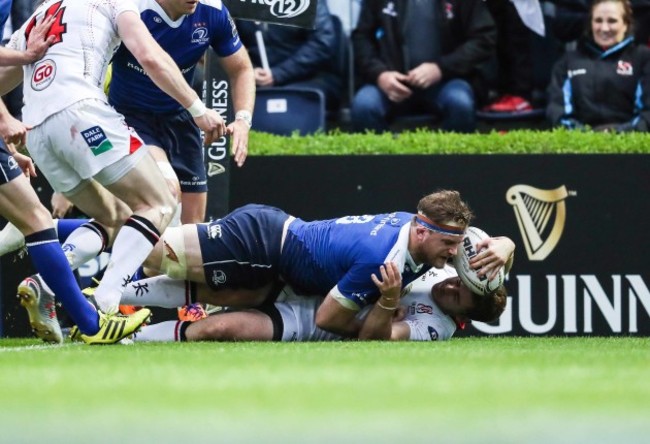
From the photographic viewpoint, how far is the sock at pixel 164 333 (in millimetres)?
8320

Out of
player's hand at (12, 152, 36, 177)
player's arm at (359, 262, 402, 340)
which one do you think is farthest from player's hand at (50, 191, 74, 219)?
player's arm at (359, 262, 402, 340)

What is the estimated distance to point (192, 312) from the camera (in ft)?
29.1

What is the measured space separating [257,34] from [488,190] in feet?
10.3

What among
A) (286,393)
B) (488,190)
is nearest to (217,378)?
(286,393)

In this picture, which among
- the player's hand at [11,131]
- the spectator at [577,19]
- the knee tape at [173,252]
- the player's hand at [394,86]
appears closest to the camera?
the player's hand at [11,131]

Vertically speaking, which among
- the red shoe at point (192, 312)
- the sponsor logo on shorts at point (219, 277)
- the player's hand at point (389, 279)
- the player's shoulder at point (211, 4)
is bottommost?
the red shoe at point (192, 312)

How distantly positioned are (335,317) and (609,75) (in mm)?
4329

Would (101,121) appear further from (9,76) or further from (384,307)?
(384,307)

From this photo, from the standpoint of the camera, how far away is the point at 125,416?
435 cm

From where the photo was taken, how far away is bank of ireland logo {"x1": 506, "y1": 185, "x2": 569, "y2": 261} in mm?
9828

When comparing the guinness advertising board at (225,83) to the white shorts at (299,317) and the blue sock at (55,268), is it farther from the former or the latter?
the blue sock at (55,268)

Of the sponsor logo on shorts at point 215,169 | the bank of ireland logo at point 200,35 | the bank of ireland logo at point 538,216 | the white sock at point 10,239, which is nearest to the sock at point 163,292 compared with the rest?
the white sock at point 10,239

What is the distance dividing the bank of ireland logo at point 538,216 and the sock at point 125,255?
3.16m

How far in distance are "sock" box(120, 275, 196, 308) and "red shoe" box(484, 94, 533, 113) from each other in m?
4.50
